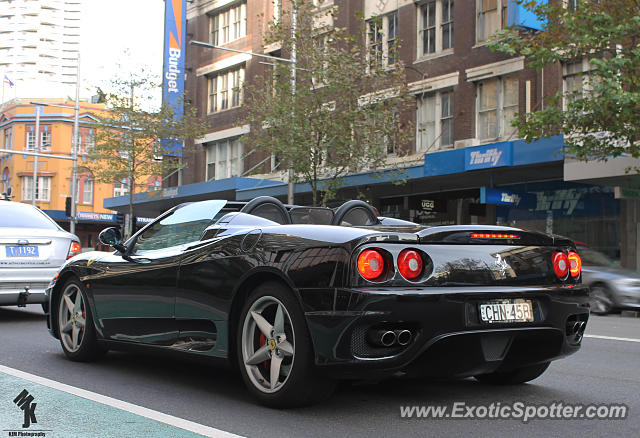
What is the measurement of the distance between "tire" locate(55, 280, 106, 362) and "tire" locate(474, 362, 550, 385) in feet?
10.2

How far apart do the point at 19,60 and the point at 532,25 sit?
144m

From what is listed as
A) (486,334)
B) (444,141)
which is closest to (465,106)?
(444,141)

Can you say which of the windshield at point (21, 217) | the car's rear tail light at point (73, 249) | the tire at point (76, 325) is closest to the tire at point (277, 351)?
the tire at point (76, 325)

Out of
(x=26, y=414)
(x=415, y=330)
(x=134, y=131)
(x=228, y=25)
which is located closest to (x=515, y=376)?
(x=415, y=330)

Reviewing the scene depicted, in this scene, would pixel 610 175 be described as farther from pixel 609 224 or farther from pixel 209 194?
pixel 209 194

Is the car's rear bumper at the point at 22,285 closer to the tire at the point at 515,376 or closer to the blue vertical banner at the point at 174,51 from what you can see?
the tire at the point at 515,376

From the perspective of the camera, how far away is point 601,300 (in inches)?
602

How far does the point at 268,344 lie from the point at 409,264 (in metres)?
0.97

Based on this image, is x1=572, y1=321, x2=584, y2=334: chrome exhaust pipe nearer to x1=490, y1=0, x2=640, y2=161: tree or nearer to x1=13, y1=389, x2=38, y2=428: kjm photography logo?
x1=13, y1=389, x2=38, y2=428: kjm photography logo

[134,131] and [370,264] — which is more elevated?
[134,131]

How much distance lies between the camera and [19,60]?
147m

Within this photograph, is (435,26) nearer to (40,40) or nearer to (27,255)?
(27,255)

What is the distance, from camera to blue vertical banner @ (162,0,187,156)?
3416 cm

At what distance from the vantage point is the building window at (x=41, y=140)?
66625 mm
